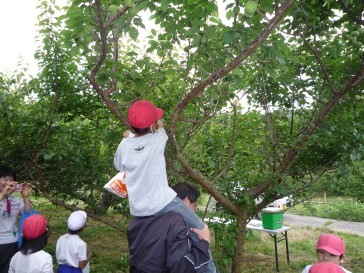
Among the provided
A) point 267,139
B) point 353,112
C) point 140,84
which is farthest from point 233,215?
point 140,84

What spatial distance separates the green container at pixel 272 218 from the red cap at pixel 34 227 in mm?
4682

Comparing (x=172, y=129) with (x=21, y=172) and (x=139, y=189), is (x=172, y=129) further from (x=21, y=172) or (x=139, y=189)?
(x=21, y=172)

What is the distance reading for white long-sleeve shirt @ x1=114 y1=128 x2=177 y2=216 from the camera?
1.89 m

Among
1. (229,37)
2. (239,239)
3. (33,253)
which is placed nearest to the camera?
(229,37)

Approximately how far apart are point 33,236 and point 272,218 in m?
4.86

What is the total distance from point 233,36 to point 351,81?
175cm

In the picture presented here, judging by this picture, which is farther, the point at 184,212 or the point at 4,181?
the point at 4,181

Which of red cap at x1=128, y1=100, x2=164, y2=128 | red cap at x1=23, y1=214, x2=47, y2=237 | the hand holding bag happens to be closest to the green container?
red cap at x1=23, y1=214, x2=47, y2=237

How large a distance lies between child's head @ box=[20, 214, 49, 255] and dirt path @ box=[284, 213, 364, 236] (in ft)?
33.9

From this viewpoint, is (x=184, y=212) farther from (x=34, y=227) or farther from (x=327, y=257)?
(x=34, y=227)

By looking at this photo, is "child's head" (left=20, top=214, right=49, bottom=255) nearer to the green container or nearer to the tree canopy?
the tree canopy

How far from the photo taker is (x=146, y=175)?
1927 mm

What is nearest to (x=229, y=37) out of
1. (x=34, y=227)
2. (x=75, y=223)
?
(x=34, y=227)

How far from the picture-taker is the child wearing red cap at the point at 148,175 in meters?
1.89
